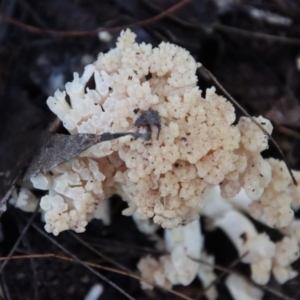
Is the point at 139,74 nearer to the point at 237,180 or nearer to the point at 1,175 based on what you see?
the point at 237,180

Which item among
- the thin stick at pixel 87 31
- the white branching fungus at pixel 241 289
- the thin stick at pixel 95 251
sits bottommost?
the thin stick at pixel 95 251

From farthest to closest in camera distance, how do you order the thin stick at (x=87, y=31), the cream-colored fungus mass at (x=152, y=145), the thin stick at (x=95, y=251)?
the thin stick at (x=87, y=31)
the thin stick at (x=95, y=251)
the cream-colored fungus mass at (x=152, y=145)

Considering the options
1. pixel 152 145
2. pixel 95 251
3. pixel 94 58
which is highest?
pixel 152 145

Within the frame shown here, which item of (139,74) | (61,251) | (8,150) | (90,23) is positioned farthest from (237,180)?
(90,23)

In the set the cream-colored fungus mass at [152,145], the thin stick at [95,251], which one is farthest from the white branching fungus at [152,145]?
the thin stick at [95,251]

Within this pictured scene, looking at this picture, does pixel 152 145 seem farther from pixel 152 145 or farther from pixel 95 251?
pixel 95 251

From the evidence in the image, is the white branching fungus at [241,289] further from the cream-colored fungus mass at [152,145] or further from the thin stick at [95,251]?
the cream-colored fungus mass at [152,145]

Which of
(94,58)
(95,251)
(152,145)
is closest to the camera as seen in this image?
(152,145)

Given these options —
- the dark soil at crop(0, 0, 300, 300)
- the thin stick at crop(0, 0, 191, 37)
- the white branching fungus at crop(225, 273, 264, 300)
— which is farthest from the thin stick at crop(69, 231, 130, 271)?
the thin stick at crop(0, 0, 191, 37)

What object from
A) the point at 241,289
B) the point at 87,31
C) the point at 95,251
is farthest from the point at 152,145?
the point at 87,31
